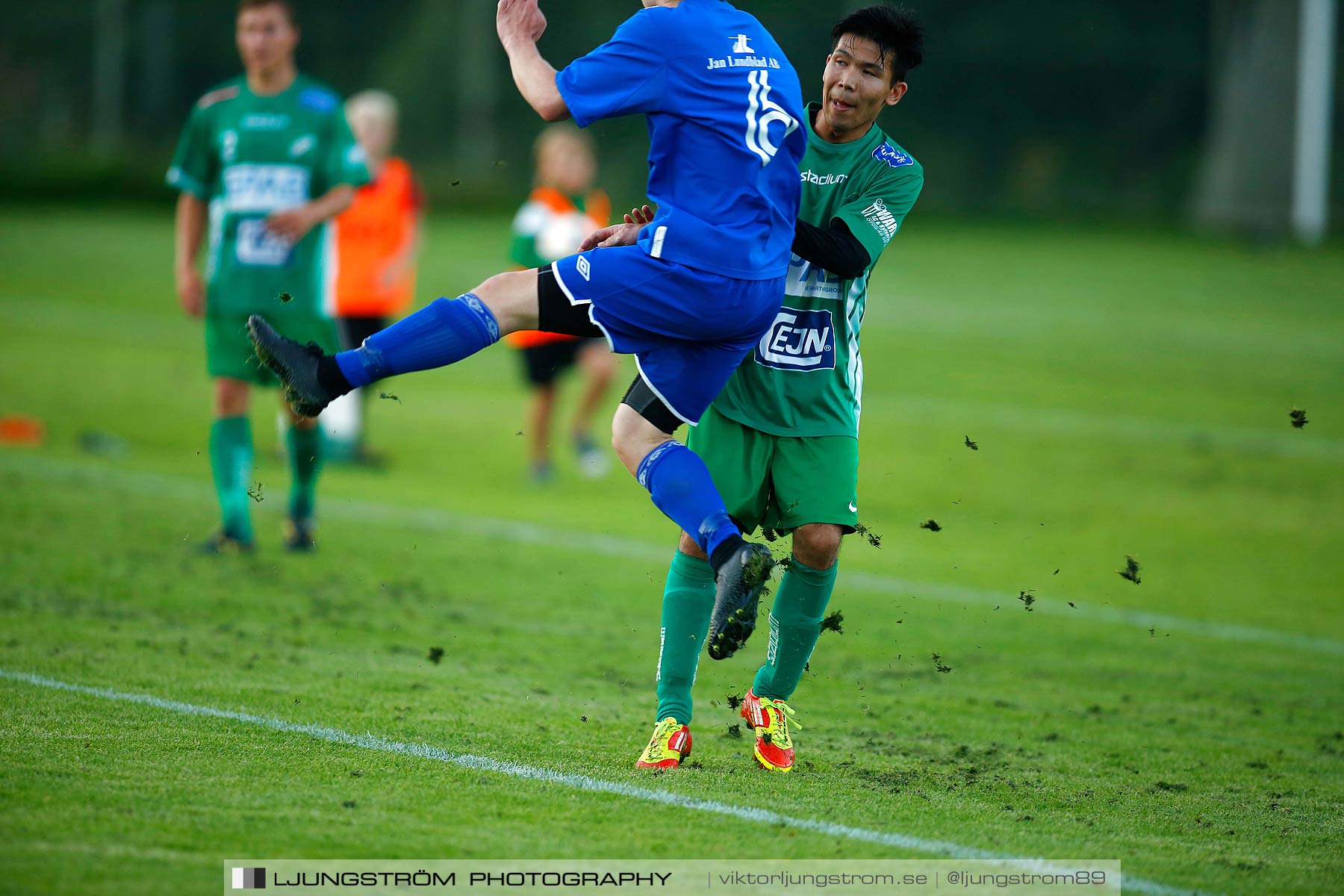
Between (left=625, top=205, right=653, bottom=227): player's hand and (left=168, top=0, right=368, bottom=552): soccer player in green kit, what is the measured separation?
3548 mm

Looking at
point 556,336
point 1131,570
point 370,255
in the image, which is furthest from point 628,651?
point 370,255

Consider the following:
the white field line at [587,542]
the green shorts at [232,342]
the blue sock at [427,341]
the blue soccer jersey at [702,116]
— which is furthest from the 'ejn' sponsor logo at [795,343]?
the green shorts at [232,342]

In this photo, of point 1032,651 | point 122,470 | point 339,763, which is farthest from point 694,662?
point 122,470

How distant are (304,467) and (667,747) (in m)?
4.22

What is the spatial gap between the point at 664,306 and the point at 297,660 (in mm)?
2409

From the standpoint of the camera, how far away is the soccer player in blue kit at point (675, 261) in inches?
157

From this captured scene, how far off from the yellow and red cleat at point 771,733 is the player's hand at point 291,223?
4165 mm

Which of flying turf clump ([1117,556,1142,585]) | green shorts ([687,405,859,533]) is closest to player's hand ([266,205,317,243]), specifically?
green shorts ([687,405,859,533])

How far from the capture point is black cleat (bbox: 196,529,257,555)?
25.1ft

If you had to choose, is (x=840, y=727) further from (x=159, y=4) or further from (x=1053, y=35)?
(x=159, y=4)

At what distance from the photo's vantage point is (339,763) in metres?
4.16

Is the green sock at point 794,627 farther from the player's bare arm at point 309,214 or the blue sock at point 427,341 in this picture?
the player's bare arm at point 309,214

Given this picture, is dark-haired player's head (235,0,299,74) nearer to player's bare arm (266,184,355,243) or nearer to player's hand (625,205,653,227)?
player's bare arm (266,184,355,243)

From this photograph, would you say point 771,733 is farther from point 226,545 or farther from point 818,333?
point 226,545
